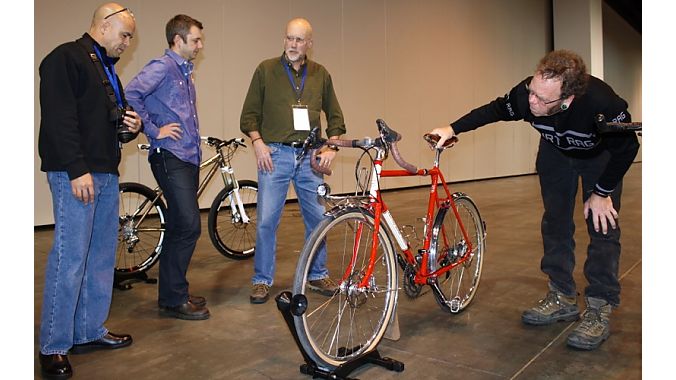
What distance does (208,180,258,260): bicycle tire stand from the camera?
425 centimetres

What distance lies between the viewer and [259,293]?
3.23 meters

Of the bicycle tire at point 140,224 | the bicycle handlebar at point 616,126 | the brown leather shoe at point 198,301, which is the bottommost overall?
the brown leather shoe at point 198,301

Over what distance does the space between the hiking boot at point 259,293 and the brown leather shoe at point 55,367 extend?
3.74 ft

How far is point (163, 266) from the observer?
2.96 metres

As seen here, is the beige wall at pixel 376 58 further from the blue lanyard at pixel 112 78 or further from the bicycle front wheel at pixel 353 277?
the bicycle front wheel at pixel 353 277

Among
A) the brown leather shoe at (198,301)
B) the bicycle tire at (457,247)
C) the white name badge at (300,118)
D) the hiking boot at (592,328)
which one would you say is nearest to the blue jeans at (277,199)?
the white name badge at (300,118)

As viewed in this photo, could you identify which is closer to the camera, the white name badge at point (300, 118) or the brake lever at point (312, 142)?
the brake lever at point (312, 142)

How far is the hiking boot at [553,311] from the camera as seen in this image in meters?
2.81

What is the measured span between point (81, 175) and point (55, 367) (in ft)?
2.41

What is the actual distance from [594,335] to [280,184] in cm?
173

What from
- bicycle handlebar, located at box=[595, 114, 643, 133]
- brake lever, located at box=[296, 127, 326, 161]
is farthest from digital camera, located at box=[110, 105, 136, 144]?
bicycle handlebar, located at box=[595, 114, 643, 133]

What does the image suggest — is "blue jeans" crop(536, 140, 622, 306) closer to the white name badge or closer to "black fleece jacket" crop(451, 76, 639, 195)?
"black fleece jacket" crop(451, 76, 639, 195)

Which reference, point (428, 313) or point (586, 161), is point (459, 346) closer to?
point (428, 313)
